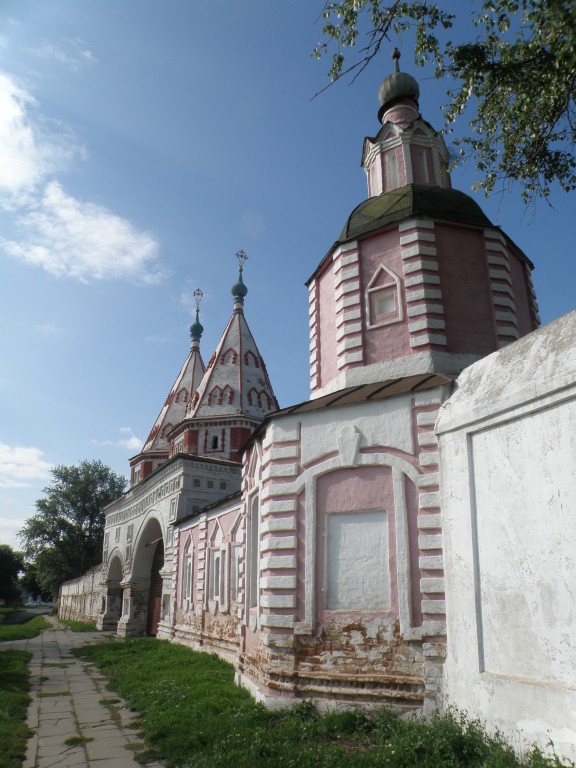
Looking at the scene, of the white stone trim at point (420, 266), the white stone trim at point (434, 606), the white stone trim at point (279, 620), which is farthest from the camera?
the white stone trim at point (420, 266)

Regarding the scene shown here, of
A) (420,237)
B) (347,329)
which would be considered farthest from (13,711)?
(420,237)

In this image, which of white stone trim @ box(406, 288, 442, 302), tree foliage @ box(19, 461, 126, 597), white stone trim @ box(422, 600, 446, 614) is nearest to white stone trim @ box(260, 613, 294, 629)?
white stone trim @ box(422, 600, 446, 614)

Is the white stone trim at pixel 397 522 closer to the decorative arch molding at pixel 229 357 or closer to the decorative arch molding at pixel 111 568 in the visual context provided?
the decorative arch molding at pixel 229 357

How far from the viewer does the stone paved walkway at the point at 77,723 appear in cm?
671

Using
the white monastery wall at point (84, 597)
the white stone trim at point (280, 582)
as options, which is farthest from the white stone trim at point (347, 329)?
the white monastery wall at point (84, 597)

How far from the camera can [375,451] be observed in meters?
8.49

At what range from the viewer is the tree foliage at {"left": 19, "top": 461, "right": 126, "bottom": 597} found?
49.6 metres

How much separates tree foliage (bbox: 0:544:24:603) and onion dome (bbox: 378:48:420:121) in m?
65.7

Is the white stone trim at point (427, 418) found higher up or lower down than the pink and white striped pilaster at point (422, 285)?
lower down

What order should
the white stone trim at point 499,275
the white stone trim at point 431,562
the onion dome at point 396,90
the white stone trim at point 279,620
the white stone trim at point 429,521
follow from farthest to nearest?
1. the onion dome at point 396,90
2. the white stone trim at point 499,275
3. the white stone trim at point 279,620
4. the white stone trim at point 429,521
5. the white stone trim at point 431,562

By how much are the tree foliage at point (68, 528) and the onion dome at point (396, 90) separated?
43.9 metres

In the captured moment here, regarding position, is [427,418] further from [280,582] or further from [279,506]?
[280,582]

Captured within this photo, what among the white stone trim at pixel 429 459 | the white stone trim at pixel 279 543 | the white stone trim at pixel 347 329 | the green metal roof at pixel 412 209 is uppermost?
the green metal roof at pixel 412 209

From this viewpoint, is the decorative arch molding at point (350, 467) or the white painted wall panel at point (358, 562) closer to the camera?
the decorative arch molding at point (350, 467)
